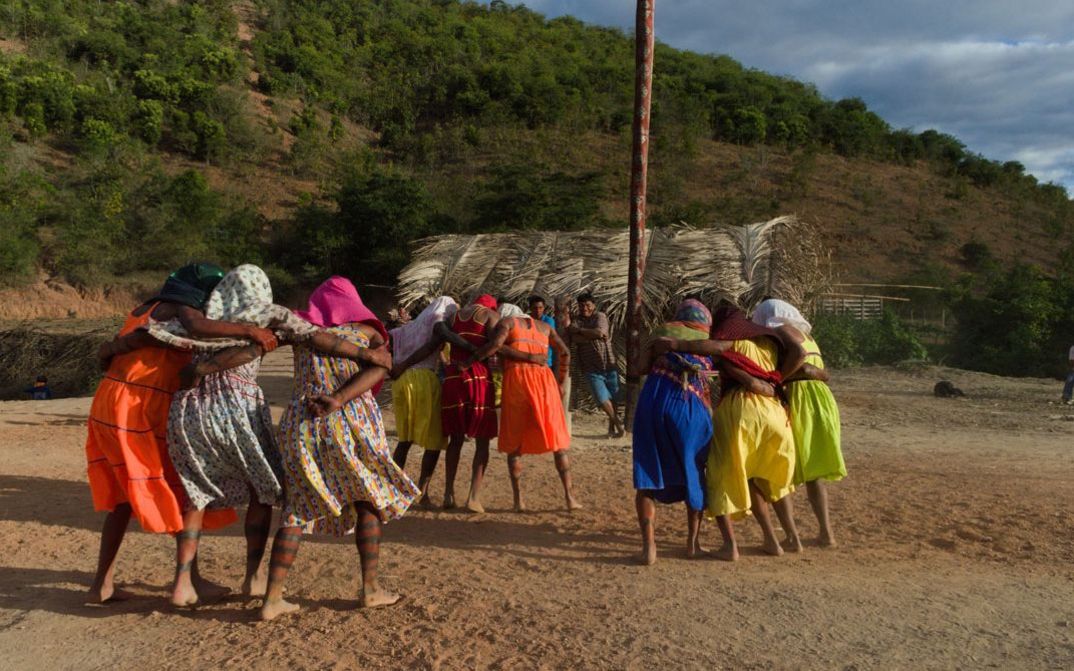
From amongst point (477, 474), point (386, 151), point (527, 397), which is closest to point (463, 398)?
point (527, 397)

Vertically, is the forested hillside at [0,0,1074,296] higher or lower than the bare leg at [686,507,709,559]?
higher

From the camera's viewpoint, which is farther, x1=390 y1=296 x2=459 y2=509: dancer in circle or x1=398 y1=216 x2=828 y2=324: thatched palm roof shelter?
x1=398 y1=216 x2=828 y2=324: thatched palm roof shelter

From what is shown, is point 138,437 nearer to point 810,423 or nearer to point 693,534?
point 693,534

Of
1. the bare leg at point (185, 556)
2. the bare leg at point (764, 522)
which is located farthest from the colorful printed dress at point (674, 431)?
the bare leg at point (185, 556)

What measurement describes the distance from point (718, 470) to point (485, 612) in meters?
1.61

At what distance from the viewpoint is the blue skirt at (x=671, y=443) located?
4660 millimetres

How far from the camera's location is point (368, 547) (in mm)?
3912

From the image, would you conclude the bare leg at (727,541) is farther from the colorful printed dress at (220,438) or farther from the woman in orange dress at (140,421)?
the woman in orange dress at (140,421)

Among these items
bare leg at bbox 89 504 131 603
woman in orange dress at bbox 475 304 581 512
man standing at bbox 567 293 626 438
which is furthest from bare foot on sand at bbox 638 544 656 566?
man standing at bbox 567 293 626 438

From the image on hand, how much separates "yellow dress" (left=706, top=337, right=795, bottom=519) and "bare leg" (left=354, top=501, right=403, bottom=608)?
6.29ft

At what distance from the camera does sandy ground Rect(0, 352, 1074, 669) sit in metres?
3.48

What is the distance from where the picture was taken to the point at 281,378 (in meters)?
14.6

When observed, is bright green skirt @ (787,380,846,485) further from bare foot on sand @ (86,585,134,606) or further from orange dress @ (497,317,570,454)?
bare foot on sand @ (86,585,134,606)

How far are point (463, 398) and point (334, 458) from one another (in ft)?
7.41
